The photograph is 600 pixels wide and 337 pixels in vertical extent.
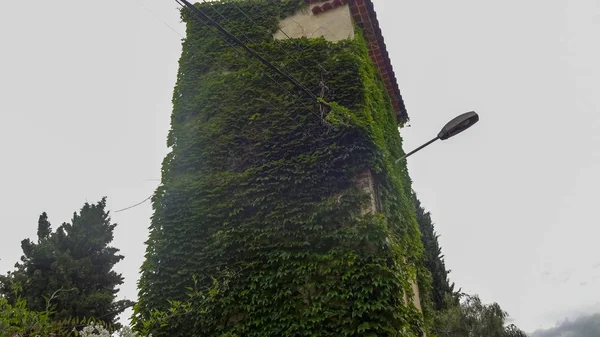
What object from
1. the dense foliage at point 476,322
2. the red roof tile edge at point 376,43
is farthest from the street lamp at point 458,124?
the dense foliage at point 476,322

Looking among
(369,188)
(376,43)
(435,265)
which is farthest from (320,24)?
(435,265)

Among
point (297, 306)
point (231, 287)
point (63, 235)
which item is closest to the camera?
point (297, 306)

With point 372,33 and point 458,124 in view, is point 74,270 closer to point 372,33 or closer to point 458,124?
point 372,33

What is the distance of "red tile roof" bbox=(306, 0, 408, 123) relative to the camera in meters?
7.59

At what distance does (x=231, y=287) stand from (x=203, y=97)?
3.54m

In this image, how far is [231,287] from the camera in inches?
199

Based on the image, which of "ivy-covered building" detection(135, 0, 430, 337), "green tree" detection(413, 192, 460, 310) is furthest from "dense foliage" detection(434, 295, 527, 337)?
"ivy-covered building" detection(135, 0, 430, 337)

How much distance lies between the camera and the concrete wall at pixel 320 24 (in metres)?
7.31

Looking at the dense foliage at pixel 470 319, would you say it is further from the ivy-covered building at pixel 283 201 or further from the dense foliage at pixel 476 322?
the ivy-covered building at pixel 283 201

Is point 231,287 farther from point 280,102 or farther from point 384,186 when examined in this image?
point 280,102

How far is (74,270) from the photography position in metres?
14.9

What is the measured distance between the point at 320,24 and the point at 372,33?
1.29 metres

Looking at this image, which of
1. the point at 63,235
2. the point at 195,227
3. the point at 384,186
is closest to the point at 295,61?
the point at 384,186

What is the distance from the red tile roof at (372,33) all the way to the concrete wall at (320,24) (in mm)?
118
